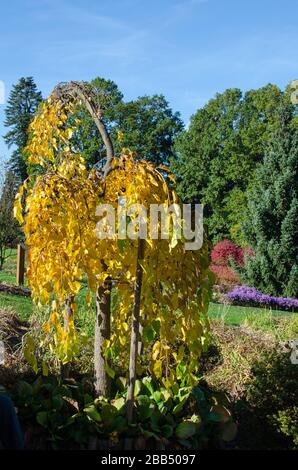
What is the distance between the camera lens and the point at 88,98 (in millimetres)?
4379

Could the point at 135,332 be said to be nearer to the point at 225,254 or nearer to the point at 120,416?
the point at 120,416

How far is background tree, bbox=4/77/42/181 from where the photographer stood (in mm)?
28766

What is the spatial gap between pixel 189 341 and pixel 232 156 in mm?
21837

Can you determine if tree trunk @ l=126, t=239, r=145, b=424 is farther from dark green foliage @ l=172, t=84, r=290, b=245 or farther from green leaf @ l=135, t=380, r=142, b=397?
dark green foliage @ l=172, t=84, r=290, b=245

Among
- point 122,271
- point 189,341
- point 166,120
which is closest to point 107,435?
point 189,341

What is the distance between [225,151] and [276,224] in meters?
10.9

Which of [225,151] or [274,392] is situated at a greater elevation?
[225,151]

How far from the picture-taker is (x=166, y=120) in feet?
91.5

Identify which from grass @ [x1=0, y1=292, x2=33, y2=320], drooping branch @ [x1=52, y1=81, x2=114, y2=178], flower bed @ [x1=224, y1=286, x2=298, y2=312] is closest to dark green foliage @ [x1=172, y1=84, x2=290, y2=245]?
flower bed @ [x1=224, y1=286, x2=298, y2=312]

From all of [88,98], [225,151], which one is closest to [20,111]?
[225,151]

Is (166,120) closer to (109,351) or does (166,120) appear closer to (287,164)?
(287,164)

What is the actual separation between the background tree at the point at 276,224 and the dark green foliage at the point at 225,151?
7563mm
